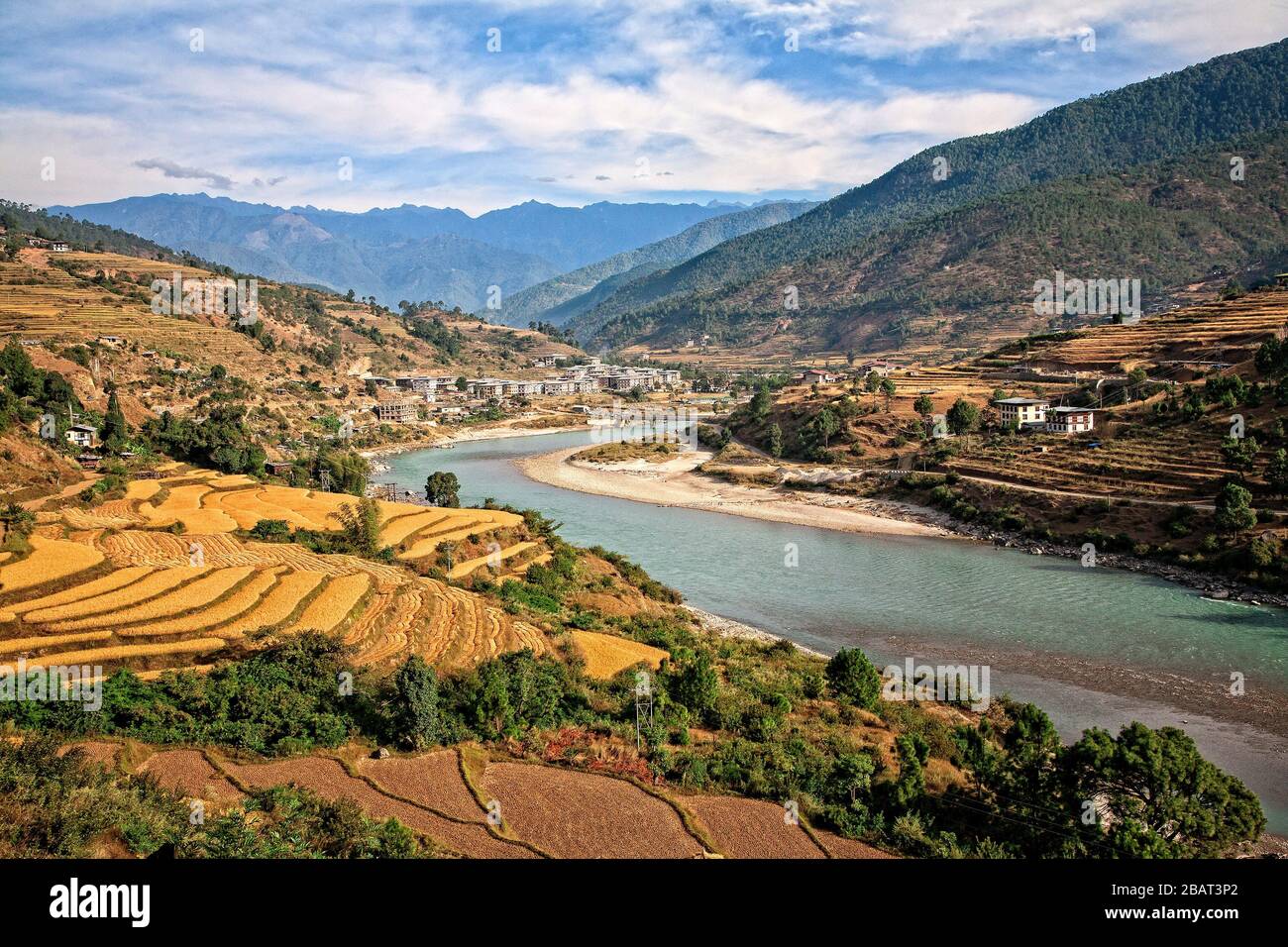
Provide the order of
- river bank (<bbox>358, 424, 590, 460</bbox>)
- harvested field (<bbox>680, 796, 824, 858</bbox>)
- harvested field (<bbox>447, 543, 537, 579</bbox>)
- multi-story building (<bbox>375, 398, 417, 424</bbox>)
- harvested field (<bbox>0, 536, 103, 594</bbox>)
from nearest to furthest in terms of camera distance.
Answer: harvested field (<bbox>680, 796, 824, 858</bbox>)
harvested field (<bbox>0, 536, 103, 594</bbox>)
harvested field (<bbox>447, 543, 537, 579</bbox>)
river bank (<bbox>358, 424, 590, 460</bbox>)
multi-story building (<bbox>375, 398, 417, 424</bbox>)

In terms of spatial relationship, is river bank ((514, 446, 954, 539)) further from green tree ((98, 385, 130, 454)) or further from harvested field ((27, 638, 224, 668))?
harvested field ((27, 638, 224, 668))

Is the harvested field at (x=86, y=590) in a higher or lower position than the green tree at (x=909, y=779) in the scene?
higher

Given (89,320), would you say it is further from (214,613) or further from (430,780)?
(430,780)

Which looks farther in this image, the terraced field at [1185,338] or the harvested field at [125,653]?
the terraced field at [1185,338]

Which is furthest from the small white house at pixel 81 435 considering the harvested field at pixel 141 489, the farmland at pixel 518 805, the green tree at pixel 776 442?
the green tree at pixel 776 442

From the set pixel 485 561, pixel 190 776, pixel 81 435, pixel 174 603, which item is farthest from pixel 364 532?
pixel 81 435

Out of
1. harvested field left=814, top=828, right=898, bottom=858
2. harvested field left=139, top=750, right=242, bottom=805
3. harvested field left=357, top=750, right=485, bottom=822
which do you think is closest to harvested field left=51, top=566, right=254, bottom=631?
harvested field left=139, top=750, right=242, bottom=805

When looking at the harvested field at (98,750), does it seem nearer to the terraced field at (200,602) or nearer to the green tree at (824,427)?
the terraced field at (200,602)
